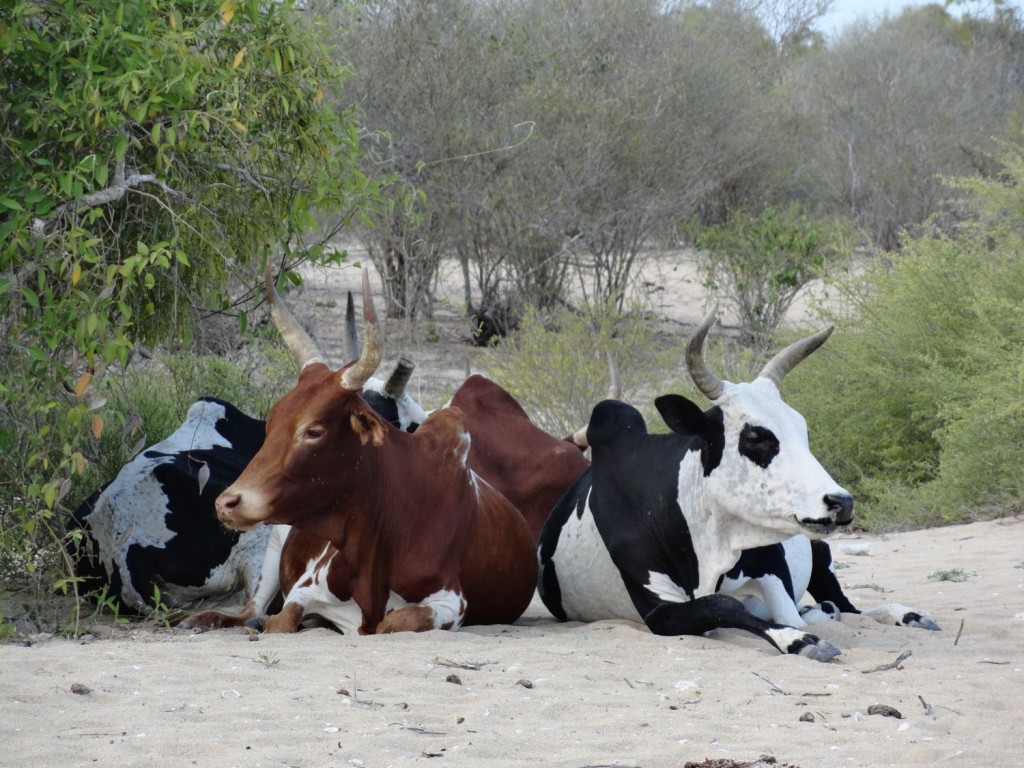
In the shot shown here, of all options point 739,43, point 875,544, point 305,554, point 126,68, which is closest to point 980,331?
point 875,544

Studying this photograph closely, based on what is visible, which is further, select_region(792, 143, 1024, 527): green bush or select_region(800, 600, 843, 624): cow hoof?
select_region(792, 143, 1024, 527): green bush

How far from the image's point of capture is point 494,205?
56.6 feet

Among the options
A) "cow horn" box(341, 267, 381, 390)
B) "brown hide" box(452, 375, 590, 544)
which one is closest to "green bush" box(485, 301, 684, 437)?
"brown hide" box(452, 375, 590, 544)

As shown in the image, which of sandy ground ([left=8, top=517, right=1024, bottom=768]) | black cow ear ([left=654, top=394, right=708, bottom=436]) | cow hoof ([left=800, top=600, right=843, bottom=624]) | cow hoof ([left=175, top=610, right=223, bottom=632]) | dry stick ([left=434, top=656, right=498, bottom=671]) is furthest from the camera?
cow hoof ([left=800, top=600, right=843, bottom=624])

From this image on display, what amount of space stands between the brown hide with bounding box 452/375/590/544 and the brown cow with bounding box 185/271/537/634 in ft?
3.20

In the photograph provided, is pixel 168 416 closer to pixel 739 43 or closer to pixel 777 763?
pixel 777 763

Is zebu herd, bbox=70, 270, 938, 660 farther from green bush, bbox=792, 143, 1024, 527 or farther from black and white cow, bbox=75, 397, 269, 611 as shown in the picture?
green bush, bbox=792, 143, 1024, 527

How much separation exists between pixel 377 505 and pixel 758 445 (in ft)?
4.98

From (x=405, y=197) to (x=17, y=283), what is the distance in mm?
1861

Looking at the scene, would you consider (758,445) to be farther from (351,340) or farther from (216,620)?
(216,620)

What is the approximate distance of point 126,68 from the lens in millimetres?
5254

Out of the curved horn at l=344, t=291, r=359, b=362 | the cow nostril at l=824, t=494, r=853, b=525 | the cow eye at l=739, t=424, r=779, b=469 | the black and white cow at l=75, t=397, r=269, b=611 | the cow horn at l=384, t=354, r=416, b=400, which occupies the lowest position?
the black and white cow at l=75, t=397, r=269, b=611

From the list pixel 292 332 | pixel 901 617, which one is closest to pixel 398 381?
pixel 292 332

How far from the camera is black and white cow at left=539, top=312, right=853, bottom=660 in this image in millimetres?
5055
